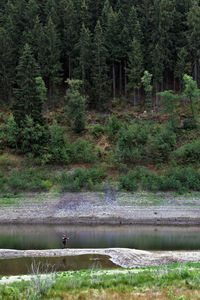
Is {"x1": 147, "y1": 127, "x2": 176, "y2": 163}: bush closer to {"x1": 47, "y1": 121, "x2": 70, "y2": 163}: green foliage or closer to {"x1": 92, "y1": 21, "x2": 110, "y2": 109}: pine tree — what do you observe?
{"x1": 47, "y1": 121, "x2": 70, "y2": 163}: green foliage

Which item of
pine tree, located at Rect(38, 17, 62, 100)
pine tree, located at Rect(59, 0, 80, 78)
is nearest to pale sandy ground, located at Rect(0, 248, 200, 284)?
pine tree, located at Rect(38, 17, 62, 100)

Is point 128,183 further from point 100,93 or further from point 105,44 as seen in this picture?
point 105,44

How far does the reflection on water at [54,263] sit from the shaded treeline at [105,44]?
32819mm

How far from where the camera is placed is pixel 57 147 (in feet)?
140

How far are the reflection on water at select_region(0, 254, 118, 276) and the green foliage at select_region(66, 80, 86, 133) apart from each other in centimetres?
2649

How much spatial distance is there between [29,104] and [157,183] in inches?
790

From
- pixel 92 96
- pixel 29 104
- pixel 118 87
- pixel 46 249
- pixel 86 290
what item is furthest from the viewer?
pixel 118 87

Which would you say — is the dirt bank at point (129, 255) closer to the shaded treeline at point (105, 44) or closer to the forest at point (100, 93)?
the forest at point (100, 93)

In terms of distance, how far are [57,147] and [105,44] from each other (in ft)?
66.9

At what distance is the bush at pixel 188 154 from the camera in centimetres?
4091

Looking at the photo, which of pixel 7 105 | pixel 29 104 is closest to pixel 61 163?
pixel 29 104

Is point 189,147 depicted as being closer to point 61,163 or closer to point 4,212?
point 61,163

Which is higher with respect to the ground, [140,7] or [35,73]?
[140,7]

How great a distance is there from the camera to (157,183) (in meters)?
37.3
